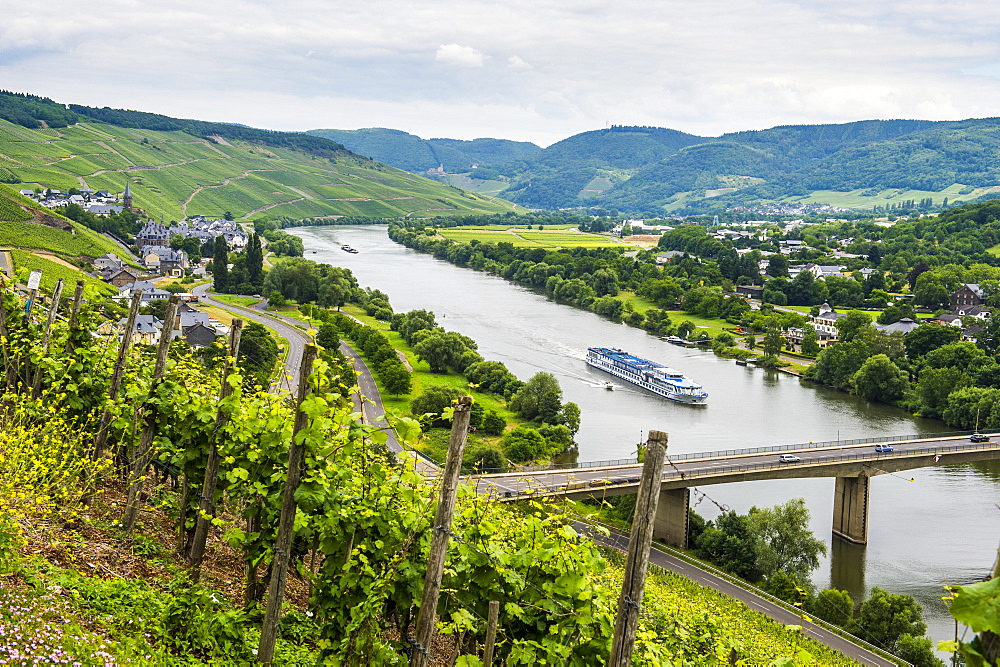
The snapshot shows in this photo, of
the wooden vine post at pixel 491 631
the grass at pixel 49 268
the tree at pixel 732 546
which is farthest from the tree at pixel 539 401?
the wooden vine post at pixel 491 631

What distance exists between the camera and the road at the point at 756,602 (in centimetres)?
1759

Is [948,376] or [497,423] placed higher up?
[948,376]

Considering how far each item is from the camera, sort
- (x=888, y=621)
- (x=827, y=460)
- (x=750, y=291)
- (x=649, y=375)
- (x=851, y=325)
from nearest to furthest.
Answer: (x=888, y=621)
(x=827, y=460)
(x=649, y=375)
(x=851, y=325)
(x=750, y=291)

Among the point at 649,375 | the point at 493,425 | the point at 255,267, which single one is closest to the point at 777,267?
the point at 649,375

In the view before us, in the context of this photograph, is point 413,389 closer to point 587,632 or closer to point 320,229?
point 587,632

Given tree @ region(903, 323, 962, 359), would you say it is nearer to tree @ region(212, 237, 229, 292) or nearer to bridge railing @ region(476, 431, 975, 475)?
bridge railing @ region(476, 431, 975, 475)

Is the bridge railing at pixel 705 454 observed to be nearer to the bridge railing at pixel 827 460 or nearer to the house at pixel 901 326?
the bridge railing at pixel 827 460

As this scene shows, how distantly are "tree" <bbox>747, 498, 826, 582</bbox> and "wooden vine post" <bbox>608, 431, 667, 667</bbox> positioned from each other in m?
18.7

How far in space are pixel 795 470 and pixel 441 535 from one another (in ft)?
78.4

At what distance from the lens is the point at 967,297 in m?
64.2

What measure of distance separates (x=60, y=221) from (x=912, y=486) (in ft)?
188

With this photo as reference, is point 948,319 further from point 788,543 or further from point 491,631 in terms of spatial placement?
point 491,631

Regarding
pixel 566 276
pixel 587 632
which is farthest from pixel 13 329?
pixel 566 276

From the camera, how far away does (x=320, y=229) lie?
4906 inches
